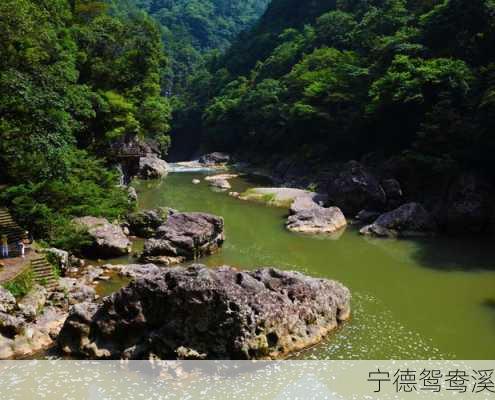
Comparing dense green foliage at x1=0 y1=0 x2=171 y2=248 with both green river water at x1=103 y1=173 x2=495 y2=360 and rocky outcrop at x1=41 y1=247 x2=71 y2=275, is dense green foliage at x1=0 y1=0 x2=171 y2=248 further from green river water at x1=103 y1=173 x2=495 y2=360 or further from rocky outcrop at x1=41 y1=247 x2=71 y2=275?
green river water at x1=103 y1=173 x2=495 y2=360

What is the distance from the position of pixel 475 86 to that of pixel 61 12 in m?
24.8

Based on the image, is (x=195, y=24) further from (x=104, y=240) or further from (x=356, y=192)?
(x=104, y=240)

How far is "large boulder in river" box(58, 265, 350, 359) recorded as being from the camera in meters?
14.0

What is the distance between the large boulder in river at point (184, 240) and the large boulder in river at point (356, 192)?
458 inches

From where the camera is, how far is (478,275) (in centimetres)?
2259

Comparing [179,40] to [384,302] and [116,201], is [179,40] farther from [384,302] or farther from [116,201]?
[384,302]

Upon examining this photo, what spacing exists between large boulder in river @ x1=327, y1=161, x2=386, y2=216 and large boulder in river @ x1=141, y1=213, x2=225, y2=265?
38.1ft

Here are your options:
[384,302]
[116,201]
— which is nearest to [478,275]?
[384,302]

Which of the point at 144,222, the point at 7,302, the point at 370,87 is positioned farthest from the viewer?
the point at 370,87

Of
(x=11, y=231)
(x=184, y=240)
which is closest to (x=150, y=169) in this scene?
(x=184, y=240)

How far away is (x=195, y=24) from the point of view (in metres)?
140

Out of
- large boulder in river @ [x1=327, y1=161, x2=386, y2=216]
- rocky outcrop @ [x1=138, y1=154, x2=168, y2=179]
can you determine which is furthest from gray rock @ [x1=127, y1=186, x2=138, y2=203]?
rocky outcrop @ [x1=138, y1=154, x2=168, y2=179]

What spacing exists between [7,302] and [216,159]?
5571cm

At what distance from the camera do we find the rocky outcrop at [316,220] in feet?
101
